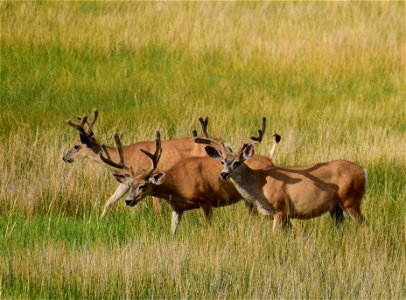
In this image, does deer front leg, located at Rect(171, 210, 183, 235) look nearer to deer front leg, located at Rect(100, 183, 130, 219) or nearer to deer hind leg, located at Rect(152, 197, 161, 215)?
deer hind leg, located at Rect(152, 197, 161, 215)

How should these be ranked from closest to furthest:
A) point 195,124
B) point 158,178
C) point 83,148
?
point 158,178 → point 83,148 → point 195,124

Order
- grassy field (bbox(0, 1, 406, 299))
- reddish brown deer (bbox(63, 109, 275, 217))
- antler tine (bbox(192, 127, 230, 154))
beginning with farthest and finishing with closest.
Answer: reddish brown deer (bbox(63, 109, 275, 217)), antler tine (bbox(192, 127, 230, 154)), grassy field (bbox(0, 1, 406, 299))

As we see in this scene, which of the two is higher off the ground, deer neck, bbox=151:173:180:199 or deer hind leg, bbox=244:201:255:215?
deer neck, bbox=151:173:180:199

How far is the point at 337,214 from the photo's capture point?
10.4m

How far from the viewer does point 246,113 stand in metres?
15.2

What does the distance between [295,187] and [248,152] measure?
546 millimetres

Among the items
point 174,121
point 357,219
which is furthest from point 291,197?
point 174,121

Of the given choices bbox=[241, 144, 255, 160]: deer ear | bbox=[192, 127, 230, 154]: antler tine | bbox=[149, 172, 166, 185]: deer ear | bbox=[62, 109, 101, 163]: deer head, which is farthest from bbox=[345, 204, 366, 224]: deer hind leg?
bbox=[62, 109, 101, 163]: deer head

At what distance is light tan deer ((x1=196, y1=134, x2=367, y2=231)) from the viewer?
9914 mm

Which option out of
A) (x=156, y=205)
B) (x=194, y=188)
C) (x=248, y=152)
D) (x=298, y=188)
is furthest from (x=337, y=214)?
(x=156, y=205)

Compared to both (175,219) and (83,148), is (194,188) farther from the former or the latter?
(83,148)

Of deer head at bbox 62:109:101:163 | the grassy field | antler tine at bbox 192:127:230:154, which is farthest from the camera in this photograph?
deer head at bbox 62:109:101:163

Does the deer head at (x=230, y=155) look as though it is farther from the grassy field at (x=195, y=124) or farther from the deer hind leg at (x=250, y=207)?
the deer hind leg at (x=250, y=207)

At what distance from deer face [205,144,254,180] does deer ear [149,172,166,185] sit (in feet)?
1.62
